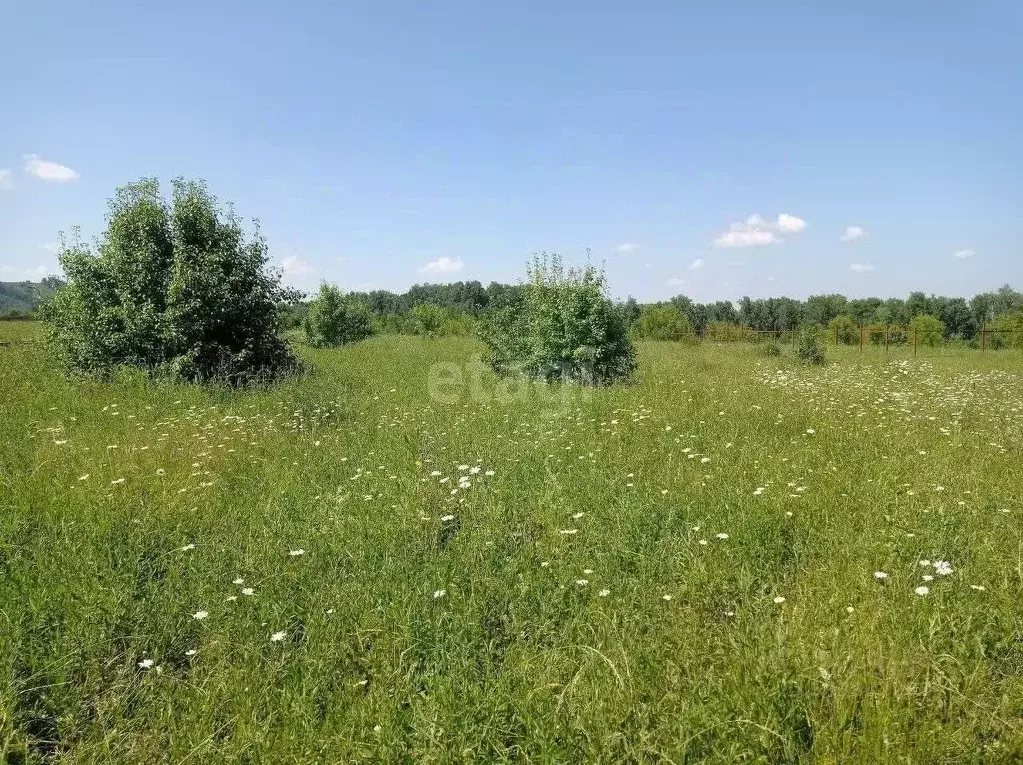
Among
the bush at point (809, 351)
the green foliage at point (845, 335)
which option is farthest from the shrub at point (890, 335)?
the bush at point (809, 351)

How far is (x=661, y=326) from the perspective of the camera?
153 feet

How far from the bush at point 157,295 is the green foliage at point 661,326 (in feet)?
107

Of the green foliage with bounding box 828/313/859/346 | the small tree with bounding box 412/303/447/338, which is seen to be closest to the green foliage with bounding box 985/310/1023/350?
the green foliage with bounding box 828/313/859/346

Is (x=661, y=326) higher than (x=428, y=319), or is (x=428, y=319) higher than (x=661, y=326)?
(x=428, y=319)

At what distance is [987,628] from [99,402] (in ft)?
33.2

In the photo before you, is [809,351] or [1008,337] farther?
[1008,337]

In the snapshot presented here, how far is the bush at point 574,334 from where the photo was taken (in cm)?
1159

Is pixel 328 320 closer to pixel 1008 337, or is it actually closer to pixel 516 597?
pixel 516 597

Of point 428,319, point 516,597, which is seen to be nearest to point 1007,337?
point 428,319

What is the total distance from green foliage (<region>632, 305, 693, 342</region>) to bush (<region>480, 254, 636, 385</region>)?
28823mm

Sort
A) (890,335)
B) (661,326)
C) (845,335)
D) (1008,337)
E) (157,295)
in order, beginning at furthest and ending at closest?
(661,326) → (845,335) → (890,335) → (1008,337) → (157,295)

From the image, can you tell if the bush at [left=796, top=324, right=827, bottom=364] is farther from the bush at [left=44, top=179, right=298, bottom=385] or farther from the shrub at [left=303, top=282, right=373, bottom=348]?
the shrub at [left=303, top=282, right=373, bottom=348]

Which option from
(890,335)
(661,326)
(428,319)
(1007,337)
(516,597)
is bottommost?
(516,597)

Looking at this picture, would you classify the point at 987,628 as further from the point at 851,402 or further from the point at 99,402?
the point at 99,402
